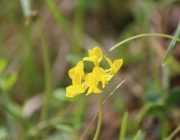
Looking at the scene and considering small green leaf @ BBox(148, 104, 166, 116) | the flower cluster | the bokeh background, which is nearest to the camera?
the flower cluster

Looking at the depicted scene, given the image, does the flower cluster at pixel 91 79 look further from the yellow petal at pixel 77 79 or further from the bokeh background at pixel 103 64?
the bokeh background at pixel 103 64

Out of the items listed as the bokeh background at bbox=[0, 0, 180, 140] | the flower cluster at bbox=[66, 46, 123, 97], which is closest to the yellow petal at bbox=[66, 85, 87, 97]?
the flower cluster at bbox=[66, 46, 123, 97]

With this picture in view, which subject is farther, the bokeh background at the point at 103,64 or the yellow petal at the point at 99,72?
the bokeh background at the point at 103,64

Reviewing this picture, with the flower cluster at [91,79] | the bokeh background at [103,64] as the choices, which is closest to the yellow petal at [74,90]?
the flower cluster at [91,79]

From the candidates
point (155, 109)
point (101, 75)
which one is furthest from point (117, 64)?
point (155, 109)

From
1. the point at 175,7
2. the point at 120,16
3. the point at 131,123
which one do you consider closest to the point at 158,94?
the point at 131,123

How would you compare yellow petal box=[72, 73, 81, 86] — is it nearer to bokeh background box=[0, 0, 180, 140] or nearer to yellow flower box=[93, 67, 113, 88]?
yellow flower box=[93, 67, 113, 88]

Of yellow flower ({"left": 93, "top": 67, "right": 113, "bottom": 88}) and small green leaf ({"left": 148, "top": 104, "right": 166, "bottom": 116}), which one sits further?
small green leaf ({"left": 148, "top": 104, "right": 166, "bottom": 116})

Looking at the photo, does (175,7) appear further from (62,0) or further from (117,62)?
(117,62)
